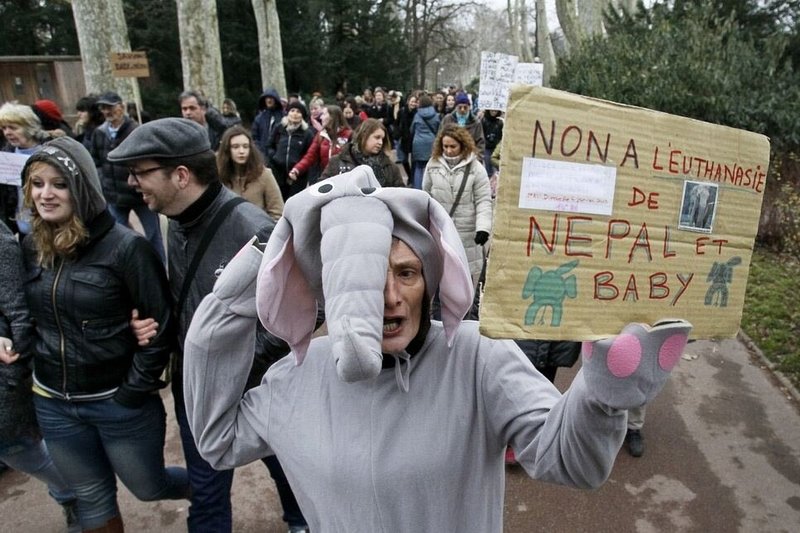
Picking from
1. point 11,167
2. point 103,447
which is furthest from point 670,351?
point 11,167

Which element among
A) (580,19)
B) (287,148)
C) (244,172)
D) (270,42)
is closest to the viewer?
(244,172)

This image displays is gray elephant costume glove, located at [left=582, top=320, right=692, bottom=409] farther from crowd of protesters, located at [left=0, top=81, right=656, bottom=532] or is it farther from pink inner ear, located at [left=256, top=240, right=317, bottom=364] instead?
crowd of protesters, located at [left=0, top=81, right=656, bottom=532]

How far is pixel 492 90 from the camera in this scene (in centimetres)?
942

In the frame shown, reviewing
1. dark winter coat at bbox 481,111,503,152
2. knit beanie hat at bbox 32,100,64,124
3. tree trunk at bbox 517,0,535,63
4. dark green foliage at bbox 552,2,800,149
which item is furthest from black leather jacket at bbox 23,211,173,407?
tree trunk at bbox 517,0,535,63

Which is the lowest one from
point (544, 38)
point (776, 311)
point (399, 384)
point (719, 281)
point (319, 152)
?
point (776, 311)

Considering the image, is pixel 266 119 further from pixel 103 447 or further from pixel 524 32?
pixel 524 32

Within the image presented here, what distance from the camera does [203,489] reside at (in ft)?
8.00

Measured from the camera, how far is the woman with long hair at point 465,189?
469cm

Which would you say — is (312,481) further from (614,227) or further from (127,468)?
(127,468)

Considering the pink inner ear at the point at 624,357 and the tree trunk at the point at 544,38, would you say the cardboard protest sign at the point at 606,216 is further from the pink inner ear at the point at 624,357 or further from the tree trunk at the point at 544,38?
the tree trunk at the point at 544,38

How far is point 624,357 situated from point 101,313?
1.88m

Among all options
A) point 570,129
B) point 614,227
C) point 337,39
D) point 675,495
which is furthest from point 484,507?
point 337,39

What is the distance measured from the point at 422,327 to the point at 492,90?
28.5 feet

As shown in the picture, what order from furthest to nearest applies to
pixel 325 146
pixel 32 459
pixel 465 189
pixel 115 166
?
1. pixel 325 146
2. pixel 115 166
3. pixel 465 189
4. pixel 32 459
